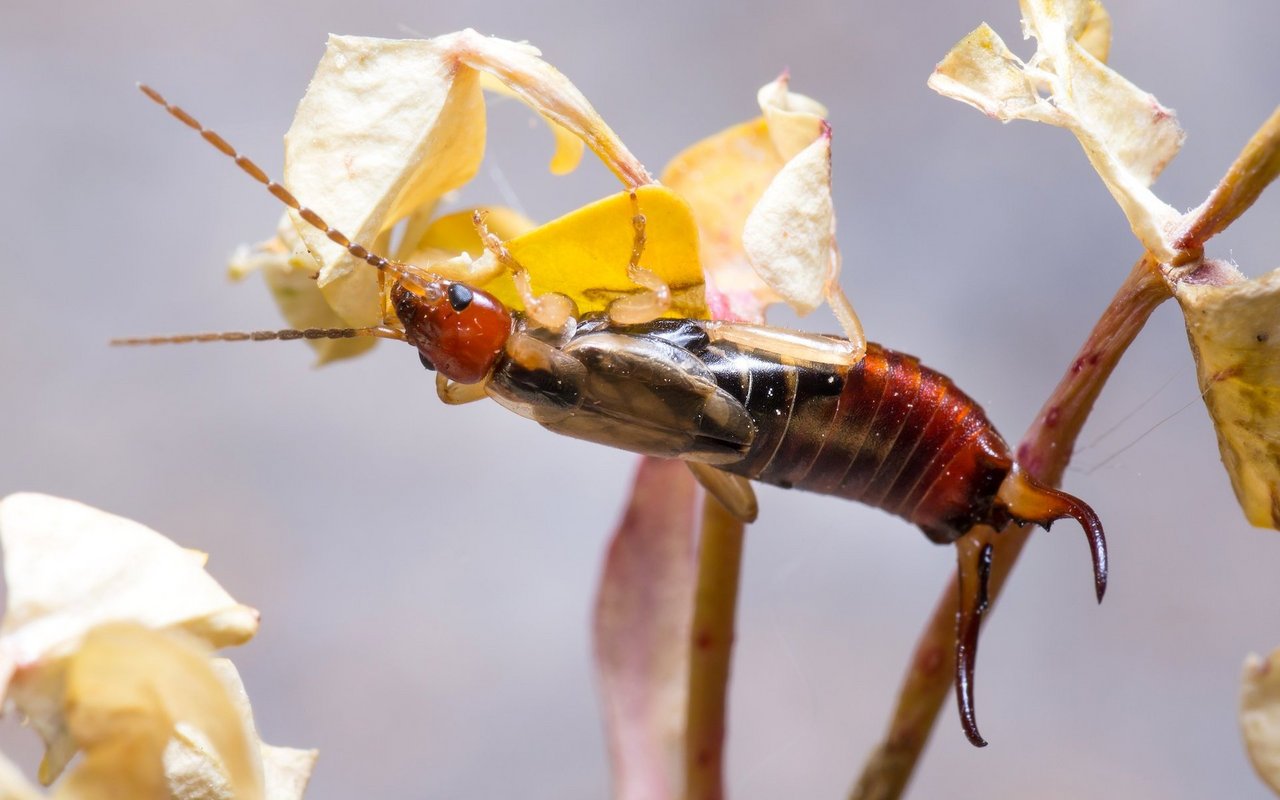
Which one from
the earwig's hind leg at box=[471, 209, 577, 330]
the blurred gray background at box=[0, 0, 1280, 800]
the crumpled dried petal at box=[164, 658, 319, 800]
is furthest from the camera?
the blurred gray background at box=[0, 0, 1280, 800]

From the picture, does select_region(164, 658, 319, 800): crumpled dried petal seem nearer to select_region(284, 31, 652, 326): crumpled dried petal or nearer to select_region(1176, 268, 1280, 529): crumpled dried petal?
select_region(284, 31, 652, 326): crumpled dried petal

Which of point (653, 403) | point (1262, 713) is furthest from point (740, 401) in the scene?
point (1262, 713)

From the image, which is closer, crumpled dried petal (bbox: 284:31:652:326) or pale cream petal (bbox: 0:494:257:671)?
pale cream petal (bbox: 0:494:257:671)

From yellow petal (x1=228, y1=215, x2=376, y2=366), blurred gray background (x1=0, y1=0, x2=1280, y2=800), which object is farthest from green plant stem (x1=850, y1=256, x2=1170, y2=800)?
blurred gray background (x1=0, y1=0, x2=1280, y2=800)

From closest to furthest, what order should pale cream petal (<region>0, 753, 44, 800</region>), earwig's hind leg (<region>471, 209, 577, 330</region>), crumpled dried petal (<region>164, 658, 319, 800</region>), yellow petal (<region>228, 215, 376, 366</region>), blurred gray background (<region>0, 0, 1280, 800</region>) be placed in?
pale cream petal (<region>0, 753, 44, 800</region>) < crumpled dried petal (<region>164, 658, 319, 800</region>) < earwig's hind leg (<region>471, 209, 577, 330</region>) < yellow petal (<region>228, 215, 376, 366</region>) < blurred gray background (<region>0, 0, 1280, 800</region>)

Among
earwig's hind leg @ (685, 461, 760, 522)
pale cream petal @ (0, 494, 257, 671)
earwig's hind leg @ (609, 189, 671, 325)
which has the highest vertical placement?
earwig's hind leg @ (609, 189, 671, 325)

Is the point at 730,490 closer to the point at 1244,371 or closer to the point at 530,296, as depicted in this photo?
the point at 530,296
